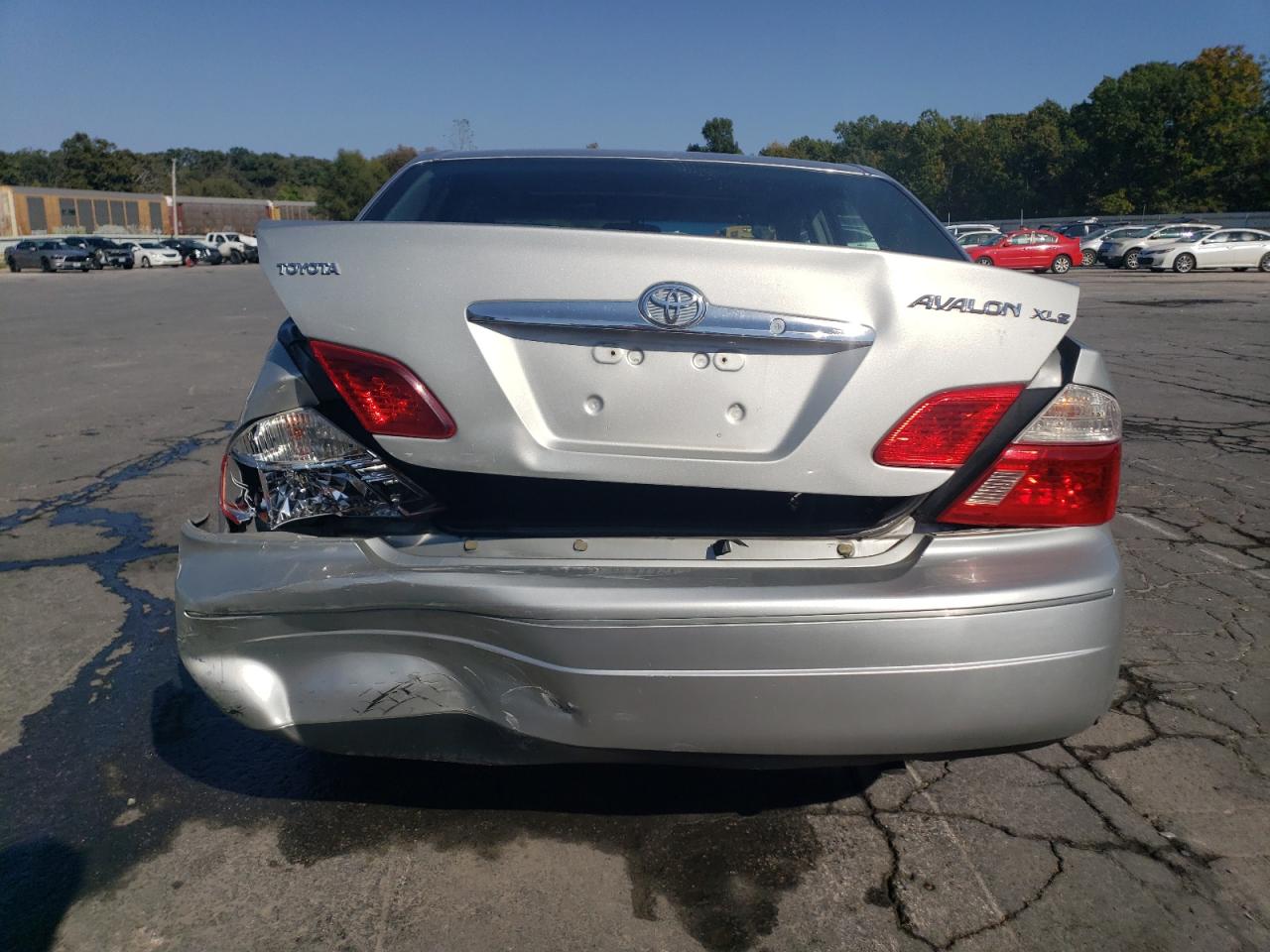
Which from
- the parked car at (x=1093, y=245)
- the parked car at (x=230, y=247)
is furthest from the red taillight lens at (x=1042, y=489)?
the parked car at (x=230, y=247)

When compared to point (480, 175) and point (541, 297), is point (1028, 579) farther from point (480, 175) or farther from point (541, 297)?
point (480, 175)

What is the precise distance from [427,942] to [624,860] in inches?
20.1

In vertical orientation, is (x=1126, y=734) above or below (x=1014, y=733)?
below

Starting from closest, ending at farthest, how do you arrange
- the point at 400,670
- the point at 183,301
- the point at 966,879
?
the point at 400,670 < the point at 966,879 < the point at 183,301

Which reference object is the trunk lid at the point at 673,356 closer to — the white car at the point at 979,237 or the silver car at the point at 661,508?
the silver car at the point at 661,508

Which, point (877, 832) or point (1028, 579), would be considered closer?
point (1028, 579)

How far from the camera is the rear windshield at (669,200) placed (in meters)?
3.01

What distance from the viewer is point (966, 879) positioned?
2363 mm

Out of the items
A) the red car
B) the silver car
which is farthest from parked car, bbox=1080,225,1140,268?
the silver car

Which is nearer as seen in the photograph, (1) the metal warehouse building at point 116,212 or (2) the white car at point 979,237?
(2) the white car at point 979,237

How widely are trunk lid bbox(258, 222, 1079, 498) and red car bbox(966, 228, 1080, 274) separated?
3412cm

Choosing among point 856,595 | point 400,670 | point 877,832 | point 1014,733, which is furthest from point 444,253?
point 877,832

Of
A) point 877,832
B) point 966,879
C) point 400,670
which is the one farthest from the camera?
point 877,832

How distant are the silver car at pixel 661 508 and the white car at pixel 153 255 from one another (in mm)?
57925
